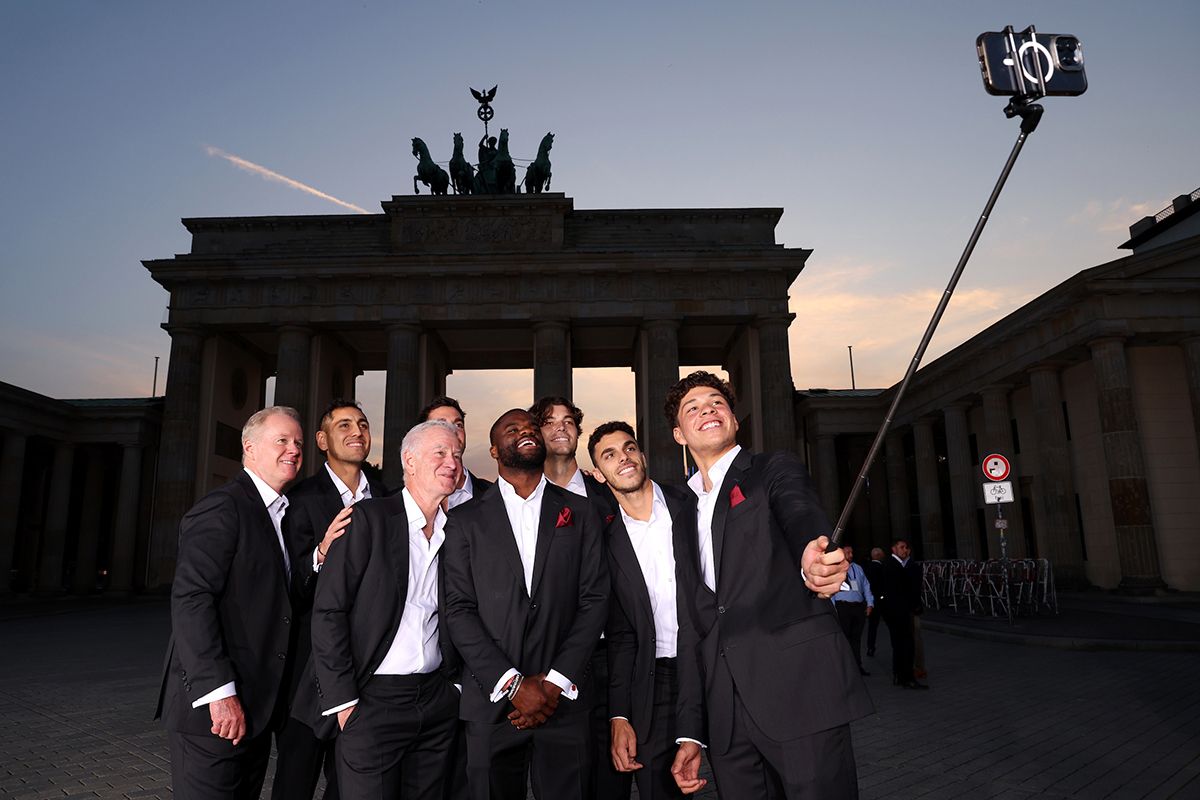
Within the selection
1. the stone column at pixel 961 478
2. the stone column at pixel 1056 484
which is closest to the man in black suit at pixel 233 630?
the stone column at pixel 1056 484

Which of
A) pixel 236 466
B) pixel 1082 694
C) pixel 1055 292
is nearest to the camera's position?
pixel 1082 694

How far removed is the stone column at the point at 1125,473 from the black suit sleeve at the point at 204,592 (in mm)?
23235

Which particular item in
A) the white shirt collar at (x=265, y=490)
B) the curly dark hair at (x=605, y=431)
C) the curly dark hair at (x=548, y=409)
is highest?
the curly dark hair at (x=548, y=409)

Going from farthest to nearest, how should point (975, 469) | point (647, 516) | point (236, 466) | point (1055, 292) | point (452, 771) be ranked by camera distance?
point (236, 466) < point (975, 469) < point (1055, 292) < point (647, 516) < point (452, 771)

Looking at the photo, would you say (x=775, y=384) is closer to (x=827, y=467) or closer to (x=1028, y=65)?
(x=827, y=467)

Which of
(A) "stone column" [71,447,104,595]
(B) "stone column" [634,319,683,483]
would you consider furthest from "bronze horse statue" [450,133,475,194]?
(A) "stone column" [71,447,104,595]

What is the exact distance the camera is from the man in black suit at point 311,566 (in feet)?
12.3

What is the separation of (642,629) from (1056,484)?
24451 millimetres

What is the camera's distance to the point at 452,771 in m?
3.63

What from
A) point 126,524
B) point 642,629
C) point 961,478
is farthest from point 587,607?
point 126,524

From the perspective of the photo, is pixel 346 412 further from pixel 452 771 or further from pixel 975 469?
pixel 975 469

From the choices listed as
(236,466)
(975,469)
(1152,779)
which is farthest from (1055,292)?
(236,466)

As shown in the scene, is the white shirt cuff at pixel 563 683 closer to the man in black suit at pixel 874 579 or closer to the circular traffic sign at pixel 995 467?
the man in black suit at pixel 874 579

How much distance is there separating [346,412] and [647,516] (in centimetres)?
219
